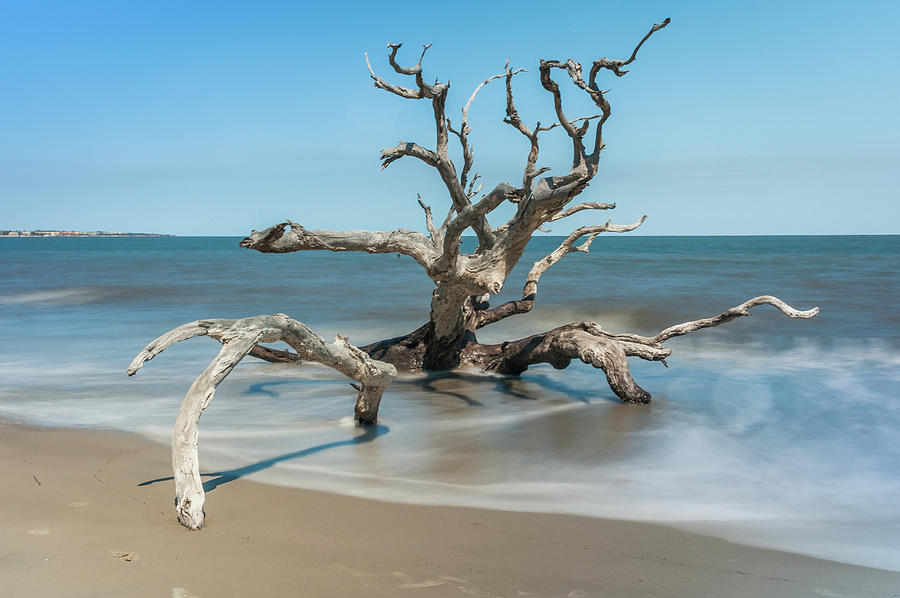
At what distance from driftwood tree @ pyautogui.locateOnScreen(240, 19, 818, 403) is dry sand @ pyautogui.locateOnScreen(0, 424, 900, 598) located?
2583mm

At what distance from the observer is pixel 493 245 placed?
7.25 meters

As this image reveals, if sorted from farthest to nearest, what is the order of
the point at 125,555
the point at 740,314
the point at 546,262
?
the point at 546,262 → the point at 740,314 → the point at 125,555

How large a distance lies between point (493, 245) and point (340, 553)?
440 centimetres

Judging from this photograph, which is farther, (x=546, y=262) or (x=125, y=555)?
(x=546, y=262)

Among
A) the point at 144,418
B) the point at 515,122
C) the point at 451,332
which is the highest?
the point at 515,122

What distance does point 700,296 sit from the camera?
19766mm

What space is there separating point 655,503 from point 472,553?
4.83 ft

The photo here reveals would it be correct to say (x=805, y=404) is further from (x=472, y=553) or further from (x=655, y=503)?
(x=472, y=553)

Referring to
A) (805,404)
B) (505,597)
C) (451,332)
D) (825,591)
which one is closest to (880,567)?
(825,591)

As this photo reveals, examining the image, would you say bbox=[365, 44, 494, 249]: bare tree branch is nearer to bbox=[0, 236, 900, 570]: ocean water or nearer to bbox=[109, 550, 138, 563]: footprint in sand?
bbox=[0, 236, 900, 570]: ocean water

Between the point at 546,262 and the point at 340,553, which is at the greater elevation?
the point at 546,262

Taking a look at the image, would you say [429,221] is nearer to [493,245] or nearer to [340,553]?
[493,245]

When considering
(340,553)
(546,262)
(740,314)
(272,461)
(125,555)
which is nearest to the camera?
(125,555)

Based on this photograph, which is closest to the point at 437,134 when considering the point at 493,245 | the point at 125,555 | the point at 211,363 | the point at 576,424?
the point at 493,245
